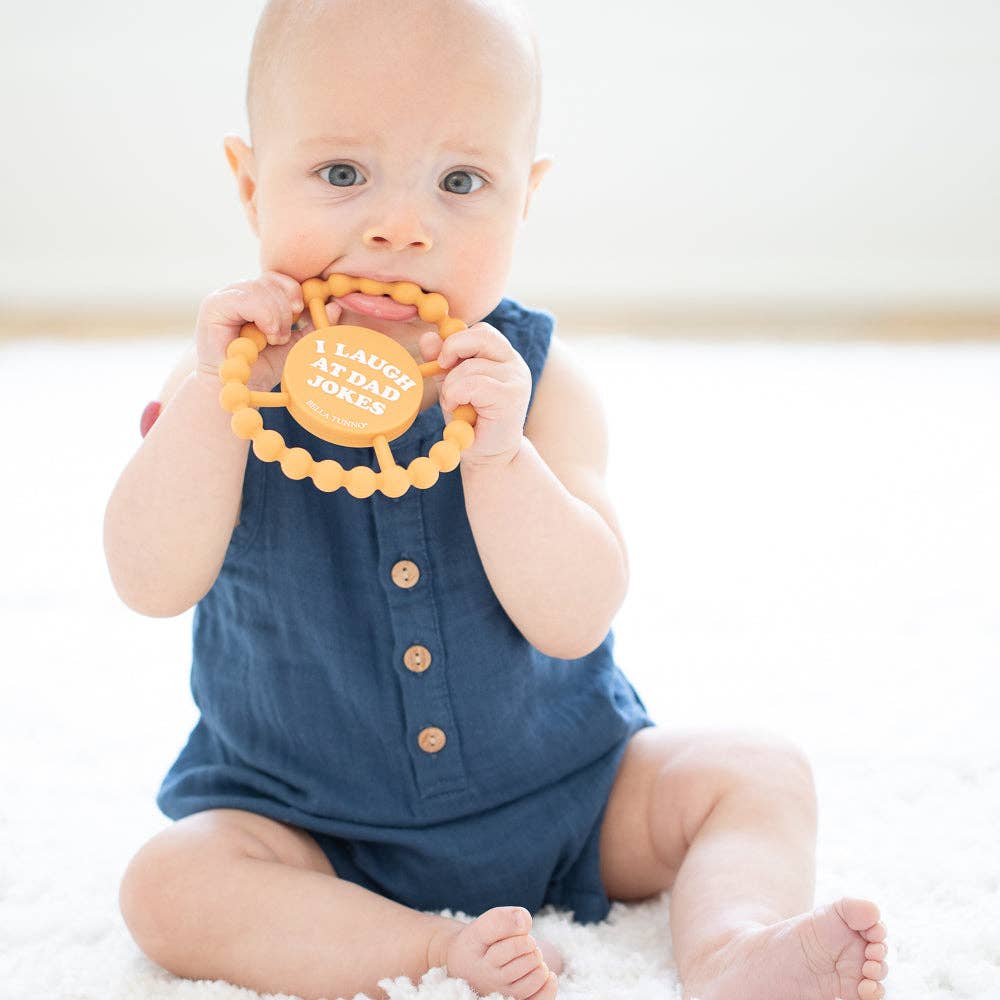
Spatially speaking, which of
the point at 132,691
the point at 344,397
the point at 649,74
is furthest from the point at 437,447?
the point at 649,74

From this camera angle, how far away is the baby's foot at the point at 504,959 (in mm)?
709

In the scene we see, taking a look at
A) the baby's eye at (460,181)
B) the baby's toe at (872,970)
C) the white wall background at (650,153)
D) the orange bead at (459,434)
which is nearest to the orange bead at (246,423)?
the orange bead at (459,434)

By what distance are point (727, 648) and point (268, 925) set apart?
60 cm

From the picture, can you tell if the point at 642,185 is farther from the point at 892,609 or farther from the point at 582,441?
the point at 582,441

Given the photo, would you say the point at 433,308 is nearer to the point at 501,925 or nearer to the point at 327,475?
the point at 327,475

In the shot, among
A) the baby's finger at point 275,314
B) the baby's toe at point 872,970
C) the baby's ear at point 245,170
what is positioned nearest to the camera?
the baby's toe at point 872,970

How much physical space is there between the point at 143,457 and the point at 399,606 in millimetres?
180

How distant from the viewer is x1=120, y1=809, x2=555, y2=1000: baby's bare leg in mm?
751

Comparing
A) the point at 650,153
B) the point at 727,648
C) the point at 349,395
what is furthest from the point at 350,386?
the point at 650,153

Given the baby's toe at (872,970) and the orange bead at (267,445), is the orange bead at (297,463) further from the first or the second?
the baby's toe at (872,970)

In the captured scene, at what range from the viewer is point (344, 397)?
0.74 meters

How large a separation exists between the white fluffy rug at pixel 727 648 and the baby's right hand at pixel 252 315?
1.15ft

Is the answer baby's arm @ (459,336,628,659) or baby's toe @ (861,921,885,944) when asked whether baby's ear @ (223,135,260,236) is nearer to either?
baby's arm @ (459,336,628,659)

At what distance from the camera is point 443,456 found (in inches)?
28.3
